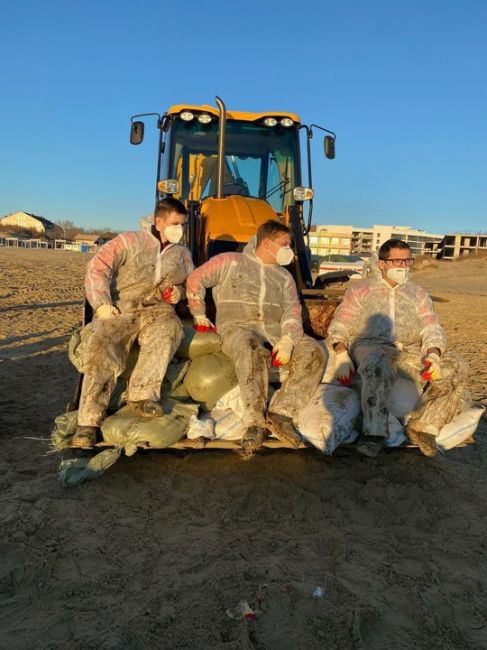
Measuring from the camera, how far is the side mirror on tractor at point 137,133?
733cm

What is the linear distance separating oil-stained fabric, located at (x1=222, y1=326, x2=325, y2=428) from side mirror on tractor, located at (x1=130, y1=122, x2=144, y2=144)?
Answer: 3810mm

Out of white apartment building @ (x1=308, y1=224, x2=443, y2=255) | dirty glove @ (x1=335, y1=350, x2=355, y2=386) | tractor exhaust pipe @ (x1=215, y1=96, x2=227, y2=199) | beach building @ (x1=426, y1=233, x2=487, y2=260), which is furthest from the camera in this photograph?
white apartment building @ (x1=308, y1=224, x2=443, y2=255)

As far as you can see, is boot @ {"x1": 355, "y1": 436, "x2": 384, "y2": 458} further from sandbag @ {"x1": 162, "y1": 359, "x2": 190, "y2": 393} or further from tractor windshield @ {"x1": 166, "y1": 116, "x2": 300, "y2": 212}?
tractor windshield @ {"x1": 166, "y1": 116, "x2": 300, "y2": 212}

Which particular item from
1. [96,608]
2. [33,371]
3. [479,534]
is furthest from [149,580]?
[33,371]

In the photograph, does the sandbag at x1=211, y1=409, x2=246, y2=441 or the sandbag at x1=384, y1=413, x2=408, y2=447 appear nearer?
the sandbag at x1=211, y1=409, x2=246, y2=441

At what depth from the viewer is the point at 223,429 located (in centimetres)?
421

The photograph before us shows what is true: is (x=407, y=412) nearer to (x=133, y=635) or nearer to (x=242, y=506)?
(x=242, y=506)

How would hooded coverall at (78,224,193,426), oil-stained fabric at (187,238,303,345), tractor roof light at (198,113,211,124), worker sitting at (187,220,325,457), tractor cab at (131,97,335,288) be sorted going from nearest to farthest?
1. hooded coverall at (78,224,193,426)
2. worker sitting at (187,220,325,457)
3. oil-stained fabric at (187,238,303,345)
4. tractor cab at (131,97,335,288)
5. tractor roof light at (198,113,211,124)

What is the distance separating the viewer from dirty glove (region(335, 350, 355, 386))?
15.1 ft

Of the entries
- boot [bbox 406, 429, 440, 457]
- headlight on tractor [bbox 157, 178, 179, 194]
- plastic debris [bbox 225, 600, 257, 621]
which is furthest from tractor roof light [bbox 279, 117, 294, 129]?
plastic debris [bbox 225, 600, 257, 621]

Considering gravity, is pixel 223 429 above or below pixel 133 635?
above

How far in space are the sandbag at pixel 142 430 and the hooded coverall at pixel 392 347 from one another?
1367 mm

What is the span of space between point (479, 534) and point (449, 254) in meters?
48.7

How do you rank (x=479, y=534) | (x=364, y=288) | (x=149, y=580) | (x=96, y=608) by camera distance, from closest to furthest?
(x=96, y=608)
(x=149, y=580)
(x=479, y=534)
(x=364, y=288)
